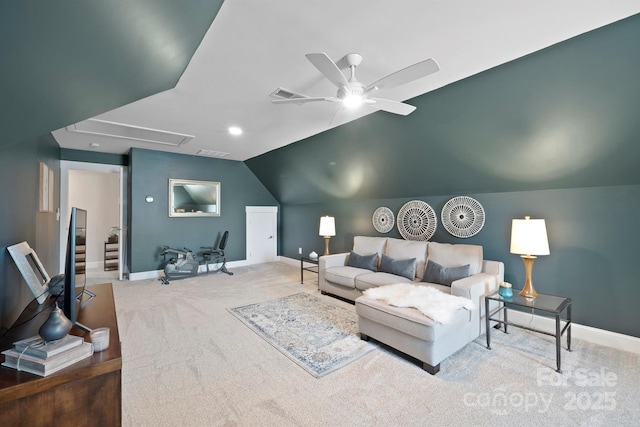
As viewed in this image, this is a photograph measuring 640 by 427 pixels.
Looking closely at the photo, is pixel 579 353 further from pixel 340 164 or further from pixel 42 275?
pixel 42 275

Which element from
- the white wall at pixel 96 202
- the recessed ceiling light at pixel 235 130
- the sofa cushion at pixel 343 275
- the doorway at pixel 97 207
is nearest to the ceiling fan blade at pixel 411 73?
the sofa cushion at pixel 343 275

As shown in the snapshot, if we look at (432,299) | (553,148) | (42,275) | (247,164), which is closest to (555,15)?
(553,148)

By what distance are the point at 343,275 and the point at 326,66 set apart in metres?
2.81

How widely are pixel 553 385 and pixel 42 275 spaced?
159 inches

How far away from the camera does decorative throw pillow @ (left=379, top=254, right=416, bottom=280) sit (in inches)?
143

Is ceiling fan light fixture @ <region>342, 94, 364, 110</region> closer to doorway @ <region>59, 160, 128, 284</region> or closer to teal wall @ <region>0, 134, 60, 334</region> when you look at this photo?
teal wall @ <region>0, 134, 60, 334</region>

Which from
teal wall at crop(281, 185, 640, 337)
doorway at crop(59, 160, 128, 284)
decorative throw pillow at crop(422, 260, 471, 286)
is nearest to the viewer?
teal wall at crop(281, 185, 640, 337)

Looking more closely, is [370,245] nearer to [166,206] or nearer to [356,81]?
[356,81]

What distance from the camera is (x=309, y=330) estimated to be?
3072 mm

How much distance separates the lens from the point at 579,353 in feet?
8.29

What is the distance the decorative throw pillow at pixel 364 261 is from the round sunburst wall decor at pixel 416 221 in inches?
27.3

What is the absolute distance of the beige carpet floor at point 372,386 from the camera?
1775mm

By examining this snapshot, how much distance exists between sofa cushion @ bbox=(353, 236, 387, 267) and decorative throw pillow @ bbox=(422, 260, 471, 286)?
3.10ft

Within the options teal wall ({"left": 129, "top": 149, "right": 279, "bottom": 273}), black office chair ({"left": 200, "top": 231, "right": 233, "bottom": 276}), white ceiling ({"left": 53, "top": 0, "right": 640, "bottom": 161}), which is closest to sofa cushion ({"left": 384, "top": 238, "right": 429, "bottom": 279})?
white ceiling ({"left": 53, "top": 0, "right": 640, "bottom": 161})
